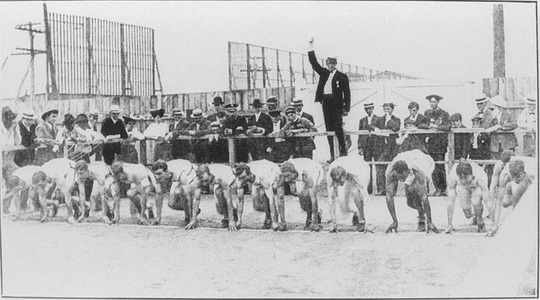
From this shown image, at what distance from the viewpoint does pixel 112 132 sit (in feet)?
22.1

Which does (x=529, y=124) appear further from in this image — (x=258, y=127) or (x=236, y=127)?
(x=236, y=127)

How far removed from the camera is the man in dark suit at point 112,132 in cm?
672

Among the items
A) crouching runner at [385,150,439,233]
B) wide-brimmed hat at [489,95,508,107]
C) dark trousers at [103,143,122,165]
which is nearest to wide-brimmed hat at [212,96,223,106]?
dark trousers at [103,143,122,165]

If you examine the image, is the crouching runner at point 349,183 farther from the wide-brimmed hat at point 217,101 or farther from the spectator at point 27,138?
the spectator at point 27,138

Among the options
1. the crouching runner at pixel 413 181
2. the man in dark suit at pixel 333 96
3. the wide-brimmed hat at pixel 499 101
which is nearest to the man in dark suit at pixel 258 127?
the man in dark suit at pixel 333 96

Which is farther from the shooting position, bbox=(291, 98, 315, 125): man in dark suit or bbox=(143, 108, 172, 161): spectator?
bbox=(143, 108, 172, 161): spectator

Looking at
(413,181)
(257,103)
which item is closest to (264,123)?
(257,103)

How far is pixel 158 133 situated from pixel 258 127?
3.21 ft

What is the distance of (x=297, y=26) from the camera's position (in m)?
6.20

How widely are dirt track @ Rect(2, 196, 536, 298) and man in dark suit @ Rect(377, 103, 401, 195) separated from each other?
203 mm

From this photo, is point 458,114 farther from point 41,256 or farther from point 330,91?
point 41,256

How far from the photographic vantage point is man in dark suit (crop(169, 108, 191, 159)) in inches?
261

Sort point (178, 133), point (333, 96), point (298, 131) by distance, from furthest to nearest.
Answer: point (178, 133) < point (298, 131) < point (333, 96)

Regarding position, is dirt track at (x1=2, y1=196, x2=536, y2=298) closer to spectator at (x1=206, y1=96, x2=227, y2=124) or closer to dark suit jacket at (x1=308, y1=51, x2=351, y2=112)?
spectator at (x1=206, y1=96, x2=227, y2=124)
